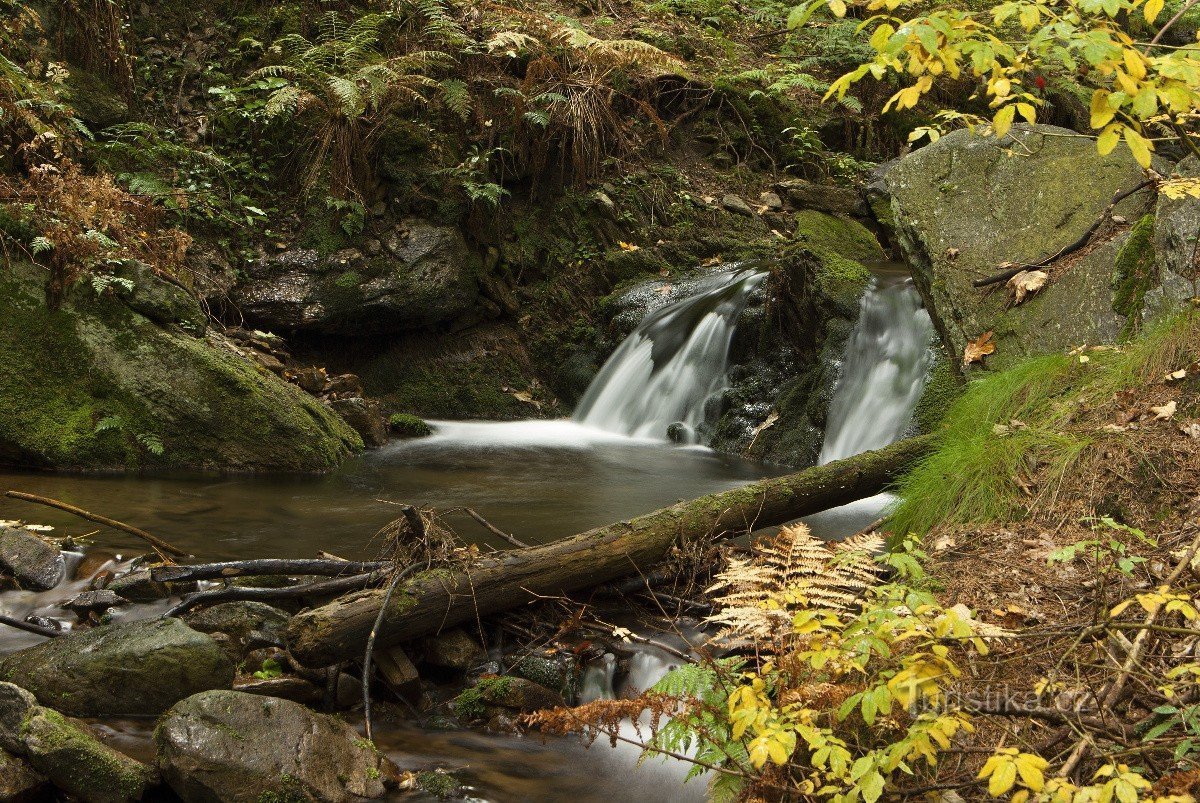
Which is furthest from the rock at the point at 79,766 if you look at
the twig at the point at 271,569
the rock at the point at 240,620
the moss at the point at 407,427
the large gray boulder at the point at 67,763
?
the moss at the point at 407,427

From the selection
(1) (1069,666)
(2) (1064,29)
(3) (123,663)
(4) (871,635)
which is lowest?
(3) (123,663)

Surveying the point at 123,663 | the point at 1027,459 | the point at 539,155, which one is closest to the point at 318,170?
the point at 539,155

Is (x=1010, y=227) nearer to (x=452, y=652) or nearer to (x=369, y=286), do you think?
(x=452, y=652)

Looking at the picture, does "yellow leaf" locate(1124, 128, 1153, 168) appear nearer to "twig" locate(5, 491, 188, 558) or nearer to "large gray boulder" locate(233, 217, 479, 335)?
"twig" locate(5, 491, 188, 558)

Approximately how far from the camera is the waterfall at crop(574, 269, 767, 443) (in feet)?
31.9

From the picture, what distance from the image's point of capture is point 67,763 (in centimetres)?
306

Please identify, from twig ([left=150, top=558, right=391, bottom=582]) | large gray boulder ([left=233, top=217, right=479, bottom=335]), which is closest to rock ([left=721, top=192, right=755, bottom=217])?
large gray boulder ([left=233, top=217, right=479, bottom=335])

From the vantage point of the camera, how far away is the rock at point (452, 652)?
13.6 feet

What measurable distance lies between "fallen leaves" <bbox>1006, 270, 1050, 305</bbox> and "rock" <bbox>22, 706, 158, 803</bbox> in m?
A: 5.60

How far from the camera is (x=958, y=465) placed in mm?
4480

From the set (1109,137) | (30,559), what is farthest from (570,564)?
(30,559)

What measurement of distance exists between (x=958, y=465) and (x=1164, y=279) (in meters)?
1.58

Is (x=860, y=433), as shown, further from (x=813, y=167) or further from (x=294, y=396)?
(x=813, y=167)

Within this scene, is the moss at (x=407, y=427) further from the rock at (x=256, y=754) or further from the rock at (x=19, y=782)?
the rock at (x=19, y=782)
